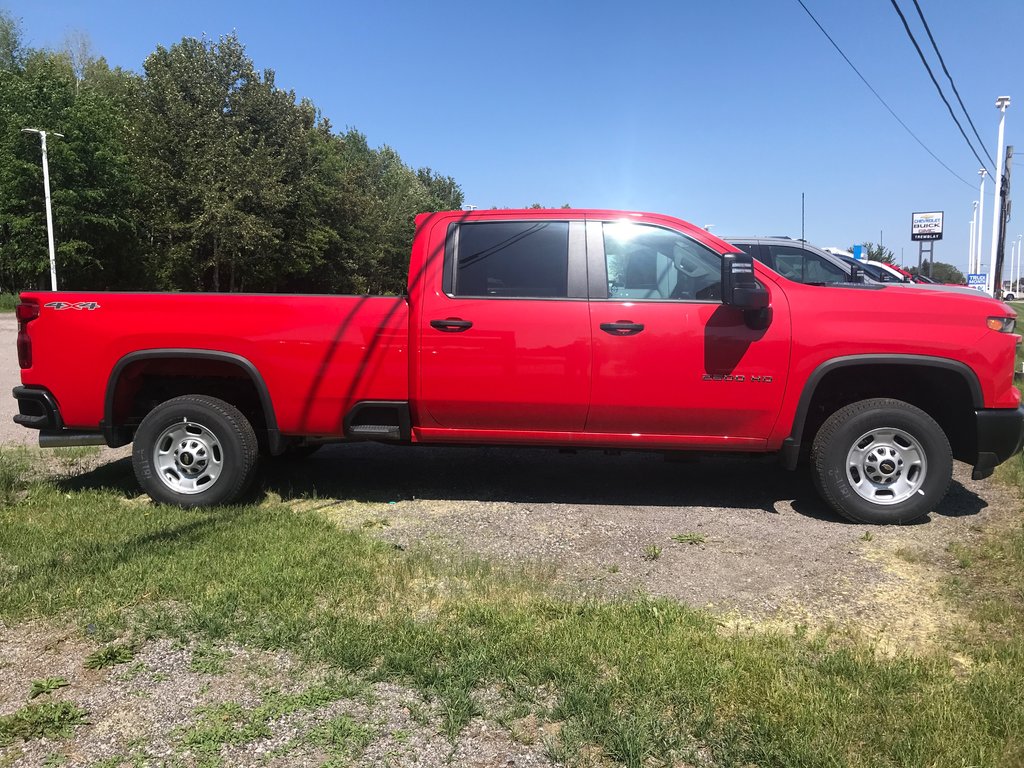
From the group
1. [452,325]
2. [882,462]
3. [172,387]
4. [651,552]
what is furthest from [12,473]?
[882,462]

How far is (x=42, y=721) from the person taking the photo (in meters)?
2.81

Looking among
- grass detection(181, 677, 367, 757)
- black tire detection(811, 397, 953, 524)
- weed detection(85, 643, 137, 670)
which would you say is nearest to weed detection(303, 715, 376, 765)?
grass detection(181, 677, 367, 757)

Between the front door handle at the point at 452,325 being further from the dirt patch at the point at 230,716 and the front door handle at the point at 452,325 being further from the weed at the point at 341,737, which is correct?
the weed at the point at 341,737

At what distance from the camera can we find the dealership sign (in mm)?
59375

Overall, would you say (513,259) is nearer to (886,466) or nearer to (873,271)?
(886,466)

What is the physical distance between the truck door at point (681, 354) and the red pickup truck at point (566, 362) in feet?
0.04

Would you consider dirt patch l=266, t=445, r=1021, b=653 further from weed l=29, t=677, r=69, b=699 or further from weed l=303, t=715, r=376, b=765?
weed l=29, t=677, r=69, b=699

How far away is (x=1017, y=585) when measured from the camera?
403 cm

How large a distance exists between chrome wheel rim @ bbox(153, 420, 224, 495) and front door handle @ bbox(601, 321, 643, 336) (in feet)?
9.16

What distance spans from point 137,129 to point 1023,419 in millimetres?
42784

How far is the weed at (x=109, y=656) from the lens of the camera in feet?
10.6

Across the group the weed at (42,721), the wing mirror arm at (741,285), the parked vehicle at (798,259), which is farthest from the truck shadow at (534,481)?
the parked vehicle at (798,259)

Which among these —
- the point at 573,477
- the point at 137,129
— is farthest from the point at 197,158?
the point at 573,477

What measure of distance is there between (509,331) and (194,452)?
2354mm
